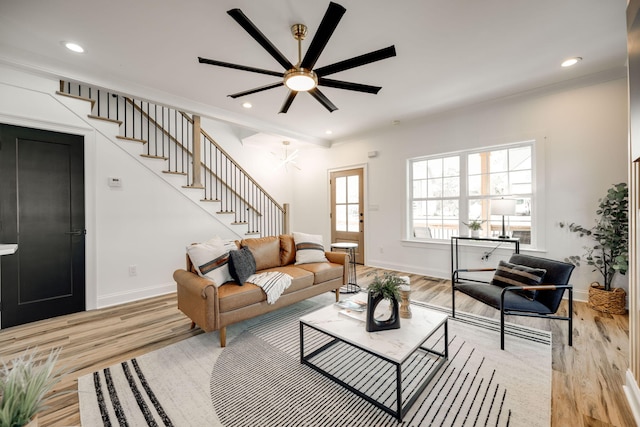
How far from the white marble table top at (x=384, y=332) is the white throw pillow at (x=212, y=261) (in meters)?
1.10

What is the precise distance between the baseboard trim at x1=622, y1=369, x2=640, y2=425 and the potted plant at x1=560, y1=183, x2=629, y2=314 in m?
1.68

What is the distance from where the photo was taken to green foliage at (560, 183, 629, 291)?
2.98m

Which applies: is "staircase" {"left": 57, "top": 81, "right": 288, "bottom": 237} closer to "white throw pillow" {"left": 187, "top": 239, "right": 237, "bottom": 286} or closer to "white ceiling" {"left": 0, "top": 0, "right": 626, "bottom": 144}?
"white ceiling" {"left": 0, "top": 0, "right": 626, "bottom": 144}

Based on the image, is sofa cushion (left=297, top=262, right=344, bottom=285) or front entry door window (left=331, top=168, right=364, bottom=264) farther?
front entry door window (left=331, top=168, right=364, bottom=264)

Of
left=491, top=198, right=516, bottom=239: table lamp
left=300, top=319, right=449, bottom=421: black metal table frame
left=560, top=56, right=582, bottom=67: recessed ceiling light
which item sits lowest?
left=300, top=319, right=449, bottom=421: black metal table frame

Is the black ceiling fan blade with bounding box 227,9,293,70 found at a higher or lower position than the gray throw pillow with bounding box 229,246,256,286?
higher

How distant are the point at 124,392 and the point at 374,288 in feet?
6.06

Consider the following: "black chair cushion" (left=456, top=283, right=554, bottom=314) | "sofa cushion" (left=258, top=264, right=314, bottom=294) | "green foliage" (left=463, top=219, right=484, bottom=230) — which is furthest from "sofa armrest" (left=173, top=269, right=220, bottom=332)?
"green foliage" (left=463, top=219, right=484, bottom=230)

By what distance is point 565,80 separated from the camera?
11.2 feet

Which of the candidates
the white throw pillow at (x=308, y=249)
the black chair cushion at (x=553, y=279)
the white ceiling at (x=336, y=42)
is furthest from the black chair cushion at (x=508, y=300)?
the white ceiling at (x=336, y=42)

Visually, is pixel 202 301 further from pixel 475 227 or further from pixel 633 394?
pixel 475 227

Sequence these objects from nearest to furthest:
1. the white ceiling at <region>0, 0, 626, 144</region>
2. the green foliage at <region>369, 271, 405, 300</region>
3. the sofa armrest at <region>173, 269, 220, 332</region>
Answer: the green foliage at <region>369, 271, 405, 300</region> → the white ceiling at <region>0, 0, 626, 144</region> → the sofa armrest at <region>173, 269, 220, 332</region>

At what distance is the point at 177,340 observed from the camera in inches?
99.3

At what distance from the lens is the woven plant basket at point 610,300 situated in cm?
299
